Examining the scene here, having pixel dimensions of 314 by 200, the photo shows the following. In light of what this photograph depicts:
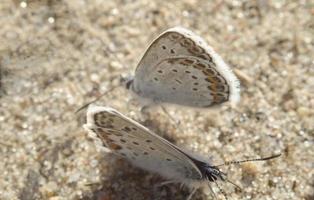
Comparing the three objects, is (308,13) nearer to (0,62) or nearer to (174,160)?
(174,160)

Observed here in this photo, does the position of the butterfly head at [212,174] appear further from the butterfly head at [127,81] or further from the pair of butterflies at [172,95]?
the butterfly head at [127,81]

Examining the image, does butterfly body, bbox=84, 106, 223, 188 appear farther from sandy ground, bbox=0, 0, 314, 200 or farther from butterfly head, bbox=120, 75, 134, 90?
butterfly head, bbox=120, 75, 134, 90

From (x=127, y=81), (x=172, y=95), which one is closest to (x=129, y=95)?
(x=127, y=81)

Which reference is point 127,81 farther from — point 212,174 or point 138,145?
point 212,174

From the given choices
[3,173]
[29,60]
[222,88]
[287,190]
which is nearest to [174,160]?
[222,88]

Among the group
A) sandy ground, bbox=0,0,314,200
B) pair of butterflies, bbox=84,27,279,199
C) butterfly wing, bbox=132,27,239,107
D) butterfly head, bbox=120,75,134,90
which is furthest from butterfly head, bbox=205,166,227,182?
butterfly head, bbox=120,75,134,90

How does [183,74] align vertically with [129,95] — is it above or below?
above

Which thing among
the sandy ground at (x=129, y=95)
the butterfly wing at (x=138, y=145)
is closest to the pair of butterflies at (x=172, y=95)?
the butterfly wing at (x=138, y=145)
